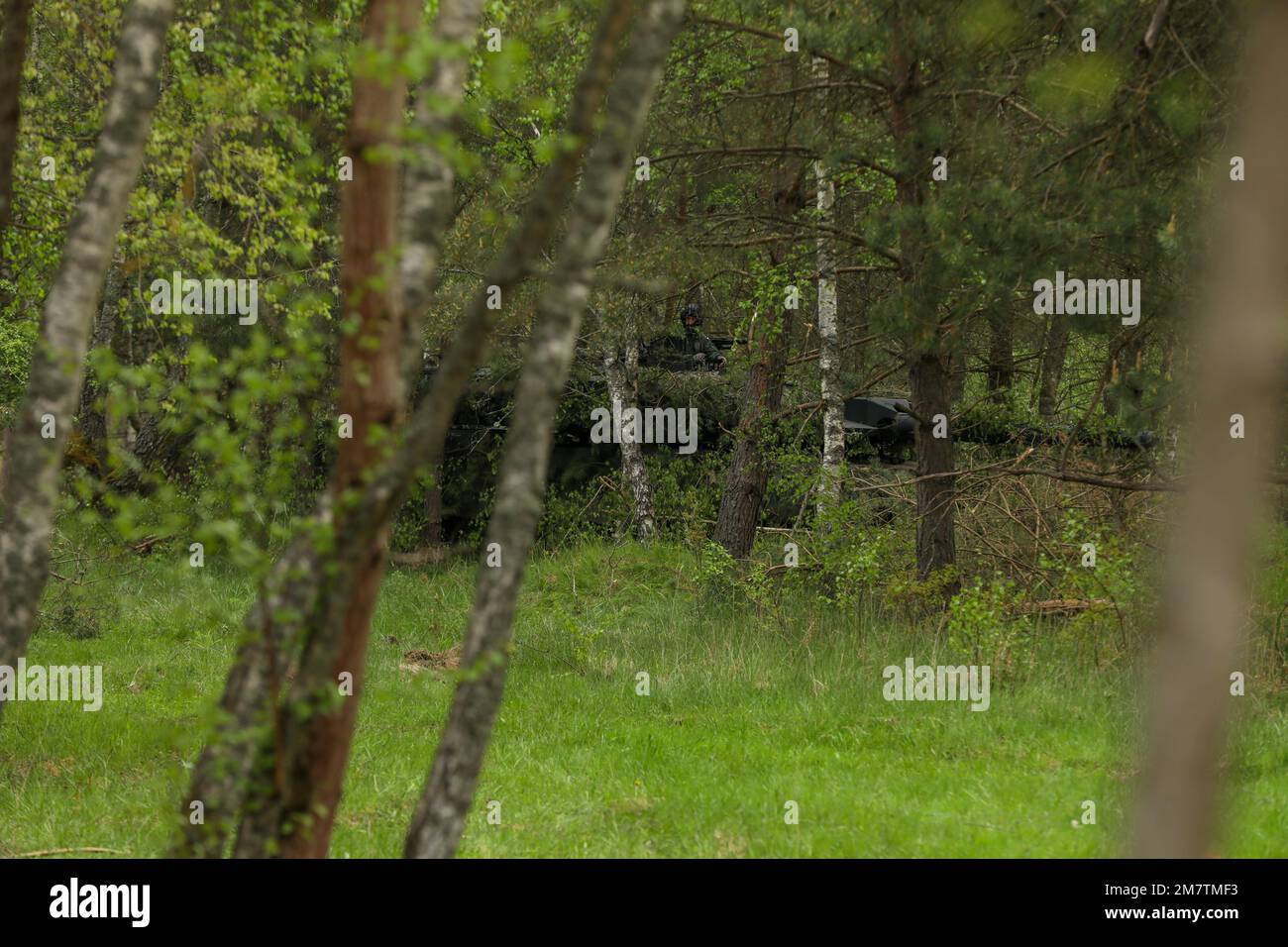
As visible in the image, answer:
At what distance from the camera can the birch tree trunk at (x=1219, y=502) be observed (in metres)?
1.80

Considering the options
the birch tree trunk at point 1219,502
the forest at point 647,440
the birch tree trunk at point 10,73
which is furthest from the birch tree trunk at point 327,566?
the birch tree trunk at point 10,73

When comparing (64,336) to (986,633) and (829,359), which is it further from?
(829,359)

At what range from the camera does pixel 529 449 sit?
3.66m

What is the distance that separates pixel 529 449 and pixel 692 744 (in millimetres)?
5630

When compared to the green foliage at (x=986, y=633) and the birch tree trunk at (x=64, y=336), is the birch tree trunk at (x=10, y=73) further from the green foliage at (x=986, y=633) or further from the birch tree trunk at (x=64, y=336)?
the green foliage at (x=986, y=633)

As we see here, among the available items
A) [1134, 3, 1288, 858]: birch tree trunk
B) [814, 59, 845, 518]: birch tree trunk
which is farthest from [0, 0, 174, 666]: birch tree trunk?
[814, 59, 845, 518]: birch tree trunk

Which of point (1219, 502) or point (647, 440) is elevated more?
point (647, 440)

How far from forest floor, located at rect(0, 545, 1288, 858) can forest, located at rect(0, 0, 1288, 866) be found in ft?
0.19

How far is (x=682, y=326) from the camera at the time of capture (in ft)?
61.0

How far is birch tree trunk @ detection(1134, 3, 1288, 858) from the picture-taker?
5.90ft

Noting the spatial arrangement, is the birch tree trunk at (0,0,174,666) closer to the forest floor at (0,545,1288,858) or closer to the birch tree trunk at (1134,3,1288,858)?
the forest floor at (0,545,1288,858)

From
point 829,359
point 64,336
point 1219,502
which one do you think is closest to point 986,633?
point 829,359

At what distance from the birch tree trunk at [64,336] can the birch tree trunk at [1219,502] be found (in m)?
3.88

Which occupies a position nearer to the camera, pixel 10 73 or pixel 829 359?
pixel 10 73
